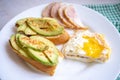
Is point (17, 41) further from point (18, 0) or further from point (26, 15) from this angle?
point (18, 0)

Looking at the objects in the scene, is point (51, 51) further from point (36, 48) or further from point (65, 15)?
point (65, 15)

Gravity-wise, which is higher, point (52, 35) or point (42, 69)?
point (52, 35)

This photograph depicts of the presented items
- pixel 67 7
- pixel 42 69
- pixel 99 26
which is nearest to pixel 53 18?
pixel 67 7

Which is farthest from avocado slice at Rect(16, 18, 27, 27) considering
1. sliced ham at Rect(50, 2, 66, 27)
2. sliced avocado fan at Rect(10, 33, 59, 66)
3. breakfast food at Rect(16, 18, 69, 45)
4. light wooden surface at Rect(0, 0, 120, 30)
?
light wooden surface at Rect(0, 0, 120, 30)

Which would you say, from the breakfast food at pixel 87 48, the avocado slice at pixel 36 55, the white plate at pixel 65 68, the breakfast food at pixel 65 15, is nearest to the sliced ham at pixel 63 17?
the breakfast food at pixel 65 15

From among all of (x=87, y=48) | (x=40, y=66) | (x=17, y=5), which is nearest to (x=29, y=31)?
(x=40, y=66)
